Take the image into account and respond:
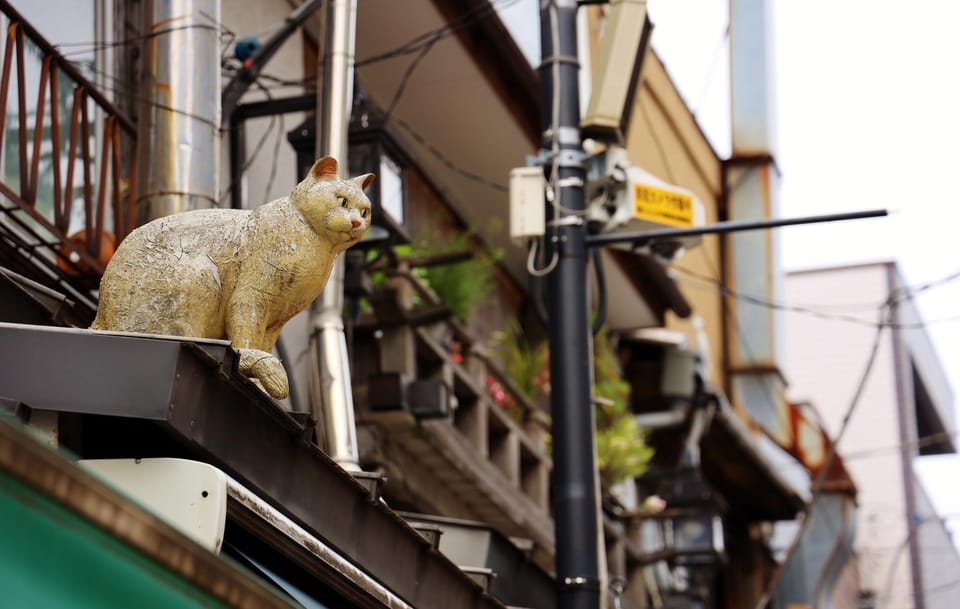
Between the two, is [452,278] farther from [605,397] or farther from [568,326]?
[568,326]

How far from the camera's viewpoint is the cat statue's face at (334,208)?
22.4 ft

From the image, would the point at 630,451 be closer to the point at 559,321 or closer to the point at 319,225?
the point at 559,321

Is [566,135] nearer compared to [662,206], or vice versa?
[566,135]

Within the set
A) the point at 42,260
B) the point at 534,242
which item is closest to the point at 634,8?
the point at 534,242

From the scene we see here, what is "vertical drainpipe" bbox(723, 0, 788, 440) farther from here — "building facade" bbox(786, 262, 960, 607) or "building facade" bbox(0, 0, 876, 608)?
"building facade" bbox(786, 262, 960, 607)

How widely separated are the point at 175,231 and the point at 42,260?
2660 millimetres

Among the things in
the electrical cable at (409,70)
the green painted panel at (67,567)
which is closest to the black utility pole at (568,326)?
the electrical cable at (409,70)

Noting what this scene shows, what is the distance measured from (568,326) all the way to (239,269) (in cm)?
444

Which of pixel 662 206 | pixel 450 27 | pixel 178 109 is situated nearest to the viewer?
pixel 178 109

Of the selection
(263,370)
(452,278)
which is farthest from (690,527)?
(263,370)

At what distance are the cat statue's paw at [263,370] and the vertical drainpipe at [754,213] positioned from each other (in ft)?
59.1

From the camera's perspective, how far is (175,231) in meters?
6.82

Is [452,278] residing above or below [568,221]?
above

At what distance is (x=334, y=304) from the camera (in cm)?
1099
